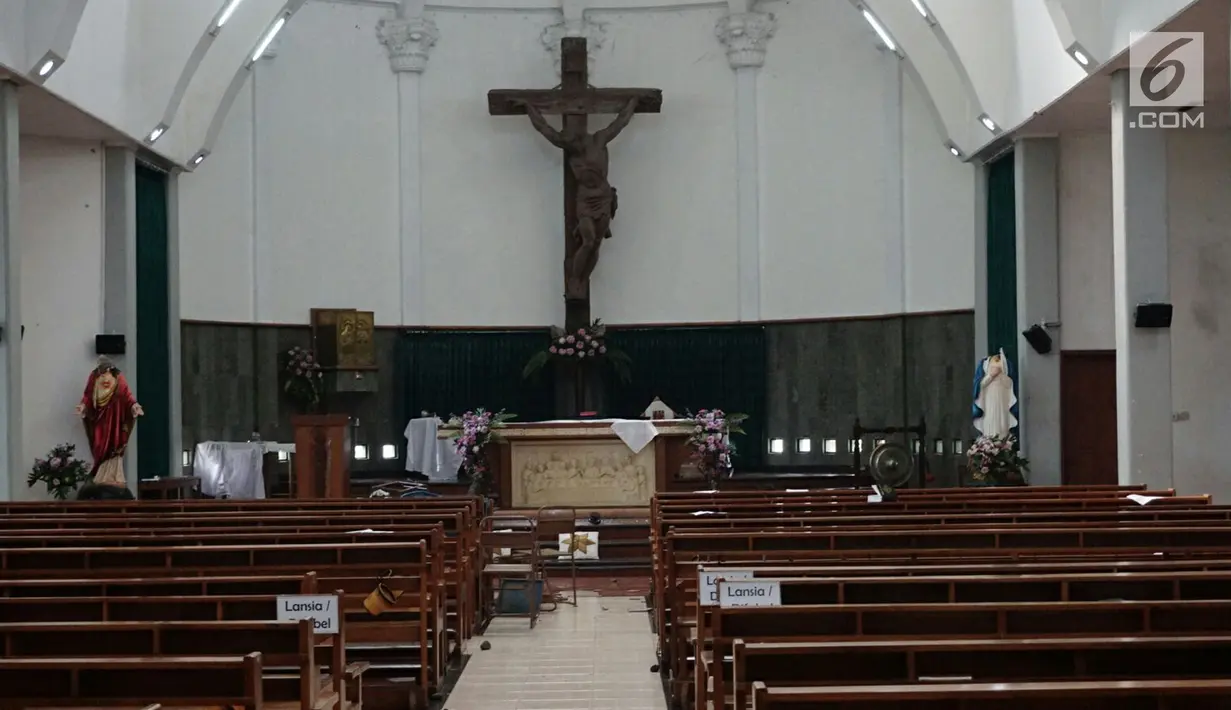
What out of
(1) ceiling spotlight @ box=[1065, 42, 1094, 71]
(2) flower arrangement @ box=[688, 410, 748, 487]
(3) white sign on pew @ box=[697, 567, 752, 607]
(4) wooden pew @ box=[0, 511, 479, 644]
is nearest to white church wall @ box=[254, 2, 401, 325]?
(2) flower arrangement @ box=[688, 410, 748, 487]

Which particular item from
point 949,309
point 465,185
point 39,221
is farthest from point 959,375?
point 39,221

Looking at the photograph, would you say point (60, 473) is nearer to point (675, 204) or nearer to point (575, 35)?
point (675, 204)

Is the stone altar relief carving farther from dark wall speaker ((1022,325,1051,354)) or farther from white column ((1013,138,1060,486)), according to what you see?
dark wall speaker ((1022,325,1051,354))

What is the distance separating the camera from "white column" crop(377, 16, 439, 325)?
57.6 ft

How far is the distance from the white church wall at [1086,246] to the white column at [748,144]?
4.86m

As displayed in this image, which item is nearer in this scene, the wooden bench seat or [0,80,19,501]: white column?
the wooden bench seat

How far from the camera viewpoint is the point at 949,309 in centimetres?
1616

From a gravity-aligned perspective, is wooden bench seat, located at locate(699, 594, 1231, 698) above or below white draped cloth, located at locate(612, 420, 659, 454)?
below

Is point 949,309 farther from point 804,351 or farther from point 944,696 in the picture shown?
point 944,696

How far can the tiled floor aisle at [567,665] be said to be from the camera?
259 inches

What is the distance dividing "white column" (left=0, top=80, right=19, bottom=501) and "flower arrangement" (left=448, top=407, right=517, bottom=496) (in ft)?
15.2

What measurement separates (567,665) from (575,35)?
465 inches

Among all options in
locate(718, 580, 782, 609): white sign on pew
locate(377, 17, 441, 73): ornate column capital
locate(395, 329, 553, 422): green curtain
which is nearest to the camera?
locate(718, 580, 782, 609): white sign on pew

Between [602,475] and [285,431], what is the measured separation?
4.68 metres
